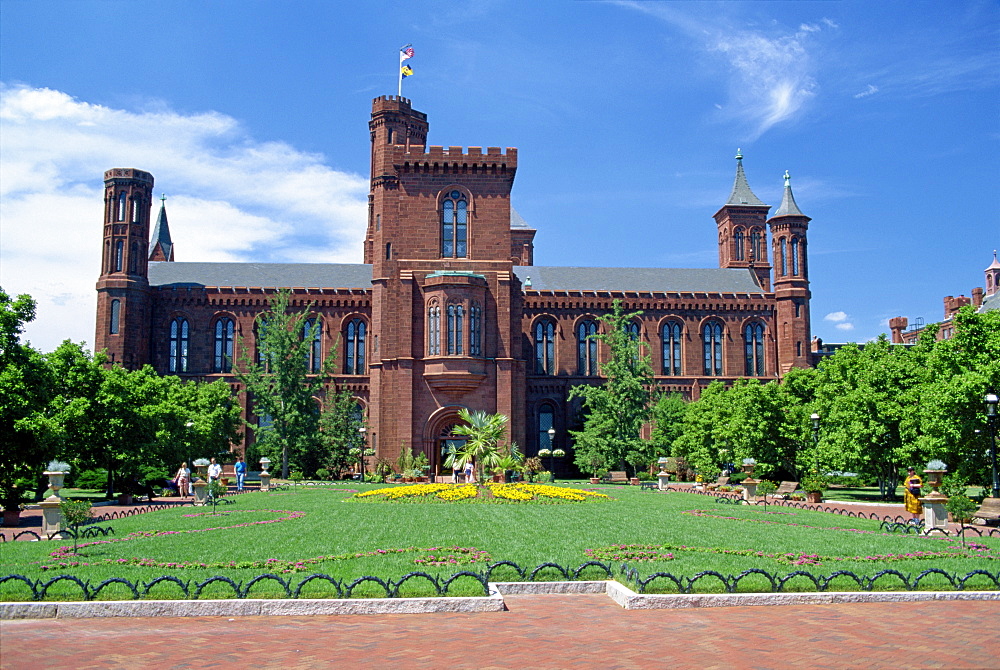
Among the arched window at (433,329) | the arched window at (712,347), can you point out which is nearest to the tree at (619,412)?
the arched window at (433,329)

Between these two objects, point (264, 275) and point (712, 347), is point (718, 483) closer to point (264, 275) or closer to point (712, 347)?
point (712, 347)

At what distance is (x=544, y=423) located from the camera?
64.9 m

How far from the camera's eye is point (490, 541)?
18094 millimetres

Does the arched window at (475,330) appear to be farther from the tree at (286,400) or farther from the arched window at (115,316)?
the arched window at (115,316)

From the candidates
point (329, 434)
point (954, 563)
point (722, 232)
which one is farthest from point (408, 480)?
point (722, 232)

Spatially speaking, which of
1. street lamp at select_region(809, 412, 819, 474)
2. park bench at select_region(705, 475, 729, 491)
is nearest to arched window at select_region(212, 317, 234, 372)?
park bench at select_region(705, 475, 729, 491)

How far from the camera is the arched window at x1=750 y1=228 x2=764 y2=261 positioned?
77.4 meters

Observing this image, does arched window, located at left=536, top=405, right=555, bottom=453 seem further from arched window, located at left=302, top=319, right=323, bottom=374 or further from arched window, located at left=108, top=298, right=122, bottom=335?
arched window, located at left=108, top=298, right=122, bottom=335

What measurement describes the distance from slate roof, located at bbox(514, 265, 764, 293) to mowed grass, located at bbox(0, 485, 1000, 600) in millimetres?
43423

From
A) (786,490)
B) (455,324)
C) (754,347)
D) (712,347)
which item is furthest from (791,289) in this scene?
(786,490)

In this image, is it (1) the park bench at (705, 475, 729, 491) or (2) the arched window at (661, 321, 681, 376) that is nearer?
(1) the park bench at (705, 475, 729, 491)

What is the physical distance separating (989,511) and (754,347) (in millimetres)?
46438

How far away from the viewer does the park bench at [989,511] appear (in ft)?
72.3

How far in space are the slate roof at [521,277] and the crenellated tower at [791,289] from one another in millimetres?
3245
